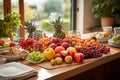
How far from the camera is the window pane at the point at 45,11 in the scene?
371cm

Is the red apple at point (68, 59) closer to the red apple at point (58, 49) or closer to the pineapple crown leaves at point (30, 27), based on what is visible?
the red apple at point (58, 49)

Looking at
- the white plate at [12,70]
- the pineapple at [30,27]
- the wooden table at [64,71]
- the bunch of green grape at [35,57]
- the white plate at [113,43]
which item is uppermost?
the pineapple at [30,27]

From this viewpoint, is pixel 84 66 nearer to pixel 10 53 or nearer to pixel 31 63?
pixel 31 63

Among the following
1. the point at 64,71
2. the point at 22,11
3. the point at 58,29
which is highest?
the point at 22,11

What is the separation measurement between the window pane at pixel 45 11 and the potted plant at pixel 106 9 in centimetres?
57

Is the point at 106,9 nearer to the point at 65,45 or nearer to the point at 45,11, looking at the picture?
the point at 45,11

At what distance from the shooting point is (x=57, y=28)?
2279 mm

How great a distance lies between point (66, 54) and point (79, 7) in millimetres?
2857

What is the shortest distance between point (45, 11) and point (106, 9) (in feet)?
3.88

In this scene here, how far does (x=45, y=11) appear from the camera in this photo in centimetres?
404

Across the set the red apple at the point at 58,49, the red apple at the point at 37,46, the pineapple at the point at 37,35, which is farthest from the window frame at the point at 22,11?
the red apple at the point at 58,49

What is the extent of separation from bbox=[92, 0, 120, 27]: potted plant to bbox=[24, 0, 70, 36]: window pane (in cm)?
57

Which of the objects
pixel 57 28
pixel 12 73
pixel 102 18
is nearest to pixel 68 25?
pixel 102 18

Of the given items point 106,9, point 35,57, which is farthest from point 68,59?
point 106,9
